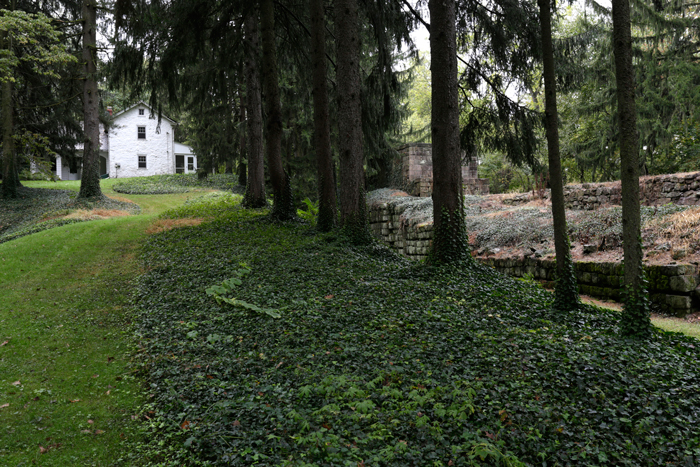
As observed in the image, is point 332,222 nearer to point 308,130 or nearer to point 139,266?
point 139,266

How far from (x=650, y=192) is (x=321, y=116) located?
915 cm

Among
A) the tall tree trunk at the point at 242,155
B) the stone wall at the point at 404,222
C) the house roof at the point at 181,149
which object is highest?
the house roof at the point at 181,149

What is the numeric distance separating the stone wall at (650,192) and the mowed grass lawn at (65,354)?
1269cm

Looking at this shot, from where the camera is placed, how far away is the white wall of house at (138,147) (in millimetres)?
36531

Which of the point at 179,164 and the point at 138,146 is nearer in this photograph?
the point at 138,146

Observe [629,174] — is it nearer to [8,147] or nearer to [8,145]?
[8,145]

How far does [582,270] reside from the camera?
930 centimetres

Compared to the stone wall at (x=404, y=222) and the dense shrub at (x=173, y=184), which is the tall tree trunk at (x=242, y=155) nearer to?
the dense shrub at (x=173, y=184)

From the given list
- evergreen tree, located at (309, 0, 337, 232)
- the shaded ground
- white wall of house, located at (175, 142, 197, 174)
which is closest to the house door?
white wall of house, located at (175, 142, 197, 174)

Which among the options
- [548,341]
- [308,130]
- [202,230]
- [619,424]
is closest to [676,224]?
[548,341]

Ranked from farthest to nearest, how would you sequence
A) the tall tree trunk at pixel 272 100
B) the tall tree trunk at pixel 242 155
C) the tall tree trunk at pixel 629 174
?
the tall tree trunk at pixel 242 155 < the tall tree trunk at pixel 272 100 < the tall tree trunk at pixel 629 174

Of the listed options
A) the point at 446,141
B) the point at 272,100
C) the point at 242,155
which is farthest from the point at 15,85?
the point at 446,141

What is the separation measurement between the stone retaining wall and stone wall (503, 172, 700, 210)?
4.01 m

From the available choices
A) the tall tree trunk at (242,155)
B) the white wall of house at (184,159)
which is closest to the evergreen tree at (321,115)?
the tall tree trunk at (242,155)
